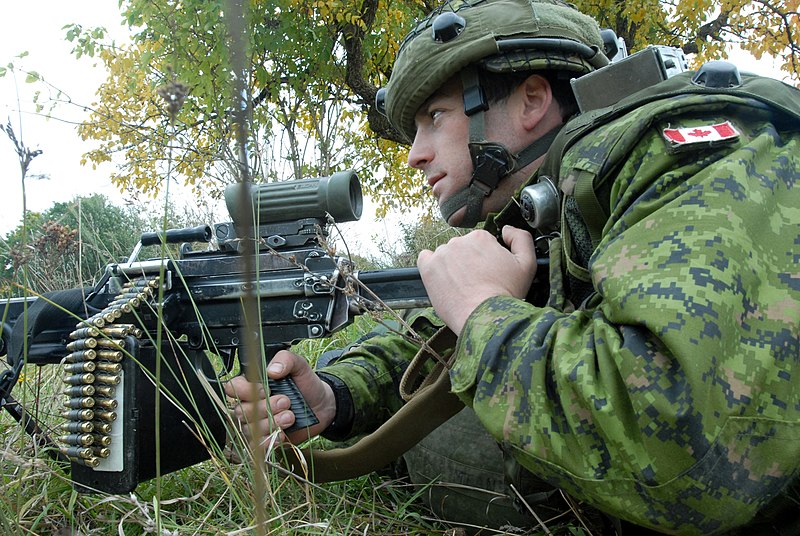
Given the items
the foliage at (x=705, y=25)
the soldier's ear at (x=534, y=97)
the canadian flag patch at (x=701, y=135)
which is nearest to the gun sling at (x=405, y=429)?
the soldier's ear at (x=534, y=97)

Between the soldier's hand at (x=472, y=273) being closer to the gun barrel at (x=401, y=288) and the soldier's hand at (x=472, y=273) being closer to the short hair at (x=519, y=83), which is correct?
the gun barrel at (x=401, y=288)

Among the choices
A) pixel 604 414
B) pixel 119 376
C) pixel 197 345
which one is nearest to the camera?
pixel 604 414

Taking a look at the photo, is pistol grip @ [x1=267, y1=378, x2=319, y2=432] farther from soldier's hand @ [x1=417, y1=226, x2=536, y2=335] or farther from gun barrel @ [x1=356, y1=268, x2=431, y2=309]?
soldier's hand @ [x1=417, y1=226, x2=536, y2=335]

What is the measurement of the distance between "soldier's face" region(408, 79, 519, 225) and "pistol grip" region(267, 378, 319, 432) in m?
0.85

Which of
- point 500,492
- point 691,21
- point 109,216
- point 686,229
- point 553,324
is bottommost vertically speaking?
point 500,492

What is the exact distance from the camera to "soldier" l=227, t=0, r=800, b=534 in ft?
4.02

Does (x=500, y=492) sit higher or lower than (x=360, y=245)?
lower

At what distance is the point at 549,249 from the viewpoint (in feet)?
6.27

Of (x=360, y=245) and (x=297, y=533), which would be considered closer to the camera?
(x=297, y=533)

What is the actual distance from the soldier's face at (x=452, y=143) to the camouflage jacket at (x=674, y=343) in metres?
0.91

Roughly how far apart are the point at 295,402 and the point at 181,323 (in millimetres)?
574

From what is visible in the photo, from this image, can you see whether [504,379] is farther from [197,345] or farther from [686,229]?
[197,345]

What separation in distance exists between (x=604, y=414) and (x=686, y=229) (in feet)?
1.26

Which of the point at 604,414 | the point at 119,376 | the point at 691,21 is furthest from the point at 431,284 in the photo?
the point at 691,21
